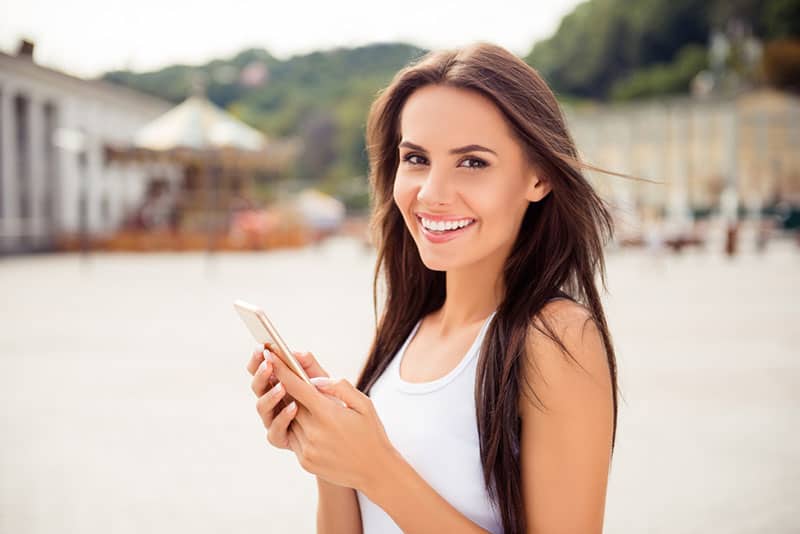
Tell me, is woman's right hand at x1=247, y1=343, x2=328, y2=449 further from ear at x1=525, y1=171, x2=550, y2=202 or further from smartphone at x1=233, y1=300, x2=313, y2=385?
ear at x1=525, y1=171, x2=550, y2=202

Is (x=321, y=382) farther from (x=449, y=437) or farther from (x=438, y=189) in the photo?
(x=438, y=189)

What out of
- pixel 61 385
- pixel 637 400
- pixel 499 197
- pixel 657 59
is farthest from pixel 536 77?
pixel 657 59

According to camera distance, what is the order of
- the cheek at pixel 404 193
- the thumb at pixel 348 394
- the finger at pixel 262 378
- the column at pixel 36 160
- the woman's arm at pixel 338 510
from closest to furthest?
the thumb at pixel 348 394
the finger at pixel 262 378
the cheek at pixel 404 193
the woman's arm at pixel 338 510
the column at pixel 36 160

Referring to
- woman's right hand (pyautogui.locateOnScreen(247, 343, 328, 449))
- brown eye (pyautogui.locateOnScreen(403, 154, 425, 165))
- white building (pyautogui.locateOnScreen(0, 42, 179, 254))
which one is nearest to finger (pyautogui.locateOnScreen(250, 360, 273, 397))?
woman's right hand (pyautogui.locateOnScreen(247, 343, 328, 449))

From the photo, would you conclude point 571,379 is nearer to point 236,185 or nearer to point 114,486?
point 114,486

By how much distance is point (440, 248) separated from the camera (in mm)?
1740

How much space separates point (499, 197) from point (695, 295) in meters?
13.5

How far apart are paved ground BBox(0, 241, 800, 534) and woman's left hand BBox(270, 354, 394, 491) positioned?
2.61 metres

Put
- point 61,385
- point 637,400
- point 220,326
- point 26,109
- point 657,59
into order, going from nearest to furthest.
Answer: point 637,400 < point 61,385 < point 220,326 < point 26,109 < point 657,59

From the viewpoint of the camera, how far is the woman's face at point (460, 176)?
1655mm

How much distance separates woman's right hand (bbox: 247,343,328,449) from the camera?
1.51 meters

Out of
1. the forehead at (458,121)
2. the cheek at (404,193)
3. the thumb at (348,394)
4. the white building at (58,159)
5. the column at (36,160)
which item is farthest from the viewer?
the column at (36,160)

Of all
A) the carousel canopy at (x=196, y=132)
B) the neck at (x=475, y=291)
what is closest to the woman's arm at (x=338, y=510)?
the neck at (x=475, y=291)

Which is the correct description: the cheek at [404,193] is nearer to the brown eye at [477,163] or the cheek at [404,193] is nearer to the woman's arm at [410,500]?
the brown eye at [477,163]
